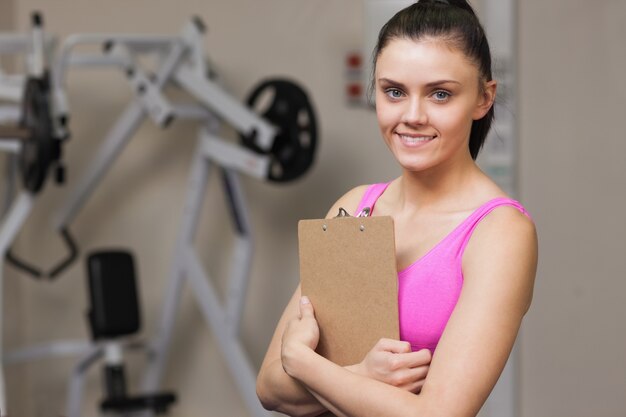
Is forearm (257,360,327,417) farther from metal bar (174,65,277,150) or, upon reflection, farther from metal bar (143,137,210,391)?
metal bar (143,137,210,391)

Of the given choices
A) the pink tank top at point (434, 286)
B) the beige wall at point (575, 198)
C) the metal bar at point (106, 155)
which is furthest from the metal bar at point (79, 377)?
the pink tank top at point (434, 286)

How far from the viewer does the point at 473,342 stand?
1.13 meters

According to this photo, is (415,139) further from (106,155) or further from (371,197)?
(106,155)

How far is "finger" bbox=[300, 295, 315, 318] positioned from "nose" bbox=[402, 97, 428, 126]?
0.91 ft

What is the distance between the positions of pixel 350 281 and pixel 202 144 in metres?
2.49

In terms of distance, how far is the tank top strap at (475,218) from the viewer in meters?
1.20

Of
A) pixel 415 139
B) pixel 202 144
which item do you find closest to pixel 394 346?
pixel 415 139

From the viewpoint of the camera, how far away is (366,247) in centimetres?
121

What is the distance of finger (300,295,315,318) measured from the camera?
1.27m

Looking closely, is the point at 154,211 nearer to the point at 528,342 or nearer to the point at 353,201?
the point at 528,342

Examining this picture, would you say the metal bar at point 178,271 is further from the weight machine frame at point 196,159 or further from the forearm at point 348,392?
the forearm at point 348,392

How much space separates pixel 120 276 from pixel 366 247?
2437 millimetres

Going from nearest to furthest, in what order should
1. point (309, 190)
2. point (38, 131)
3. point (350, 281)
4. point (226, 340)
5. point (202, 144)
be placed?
point (350, 281), point (38, 131), point (226, 340), point (202, 144), point (309, 190)

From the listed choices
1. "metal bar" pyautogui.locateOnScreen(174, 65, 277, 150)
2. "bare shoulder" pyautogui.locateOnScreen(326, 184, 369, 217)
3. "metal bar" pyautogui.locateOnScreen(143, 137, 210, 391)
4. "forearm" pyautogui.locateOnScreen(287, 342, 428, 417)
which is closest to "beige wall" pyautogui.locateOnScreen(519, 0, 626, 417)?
"metal bar" pyautogui.locateOnScreen(174, 65, 277, 150)
